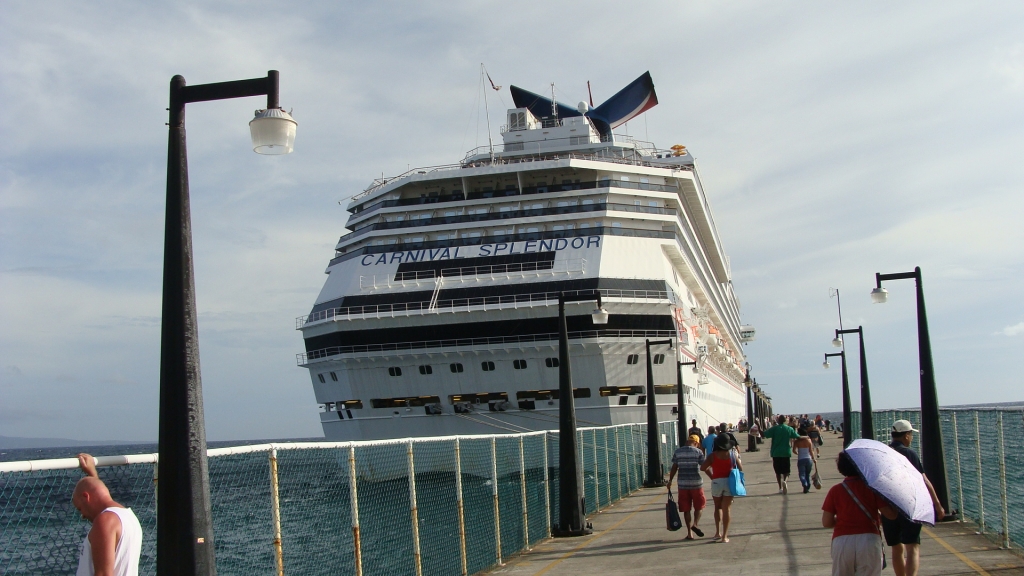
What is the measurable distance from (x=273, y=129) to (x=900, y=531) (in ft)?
17.2

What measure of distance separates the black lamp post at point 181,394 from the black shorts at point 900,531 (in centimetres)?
464

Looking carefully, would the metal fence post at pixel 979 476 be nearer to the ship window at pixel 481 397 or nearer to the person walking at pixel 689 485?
the person walking at pixel 689 485

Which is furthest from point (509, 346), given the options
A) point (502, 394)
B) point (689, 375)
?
point (689, 375)

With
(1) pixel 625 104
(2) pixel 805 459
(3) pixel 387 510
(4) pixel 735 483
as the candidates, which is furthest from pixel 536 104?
(4) pixel 735 483

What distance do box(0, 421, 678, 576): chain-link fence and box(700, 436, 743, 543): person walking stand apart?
8.29 feet

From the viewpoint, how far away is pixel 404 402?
3256cm

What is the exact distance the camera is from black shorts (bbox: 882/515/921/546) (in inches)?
258

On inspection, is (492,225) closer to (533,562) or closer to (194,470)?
(533,562)

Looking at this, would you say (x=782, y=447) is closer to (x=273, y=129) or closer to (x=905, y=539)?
(x=905, y=539)

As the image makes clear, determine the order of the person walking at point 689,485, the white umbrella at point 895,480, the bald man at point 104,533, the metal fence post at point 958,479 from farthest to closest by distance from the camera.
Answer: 1. the metal fence post at point 958,479
2. the person walking at point 689,485
3. the white umbrella at point 895,480
4. the bald man at point 104,533

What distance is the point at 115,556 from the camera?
4.13 m

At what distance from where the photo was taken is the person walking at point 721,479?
11.8 meters

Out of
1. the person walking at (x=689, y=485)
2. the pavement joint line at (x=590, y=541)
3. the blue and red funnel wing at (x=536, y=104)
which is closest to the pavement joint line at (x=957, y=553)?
the person walking at (x=689, y=485)

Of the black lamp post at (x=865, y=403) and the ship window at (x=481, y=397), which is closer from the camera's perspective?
the black lamp post at (x=865, y=403)
